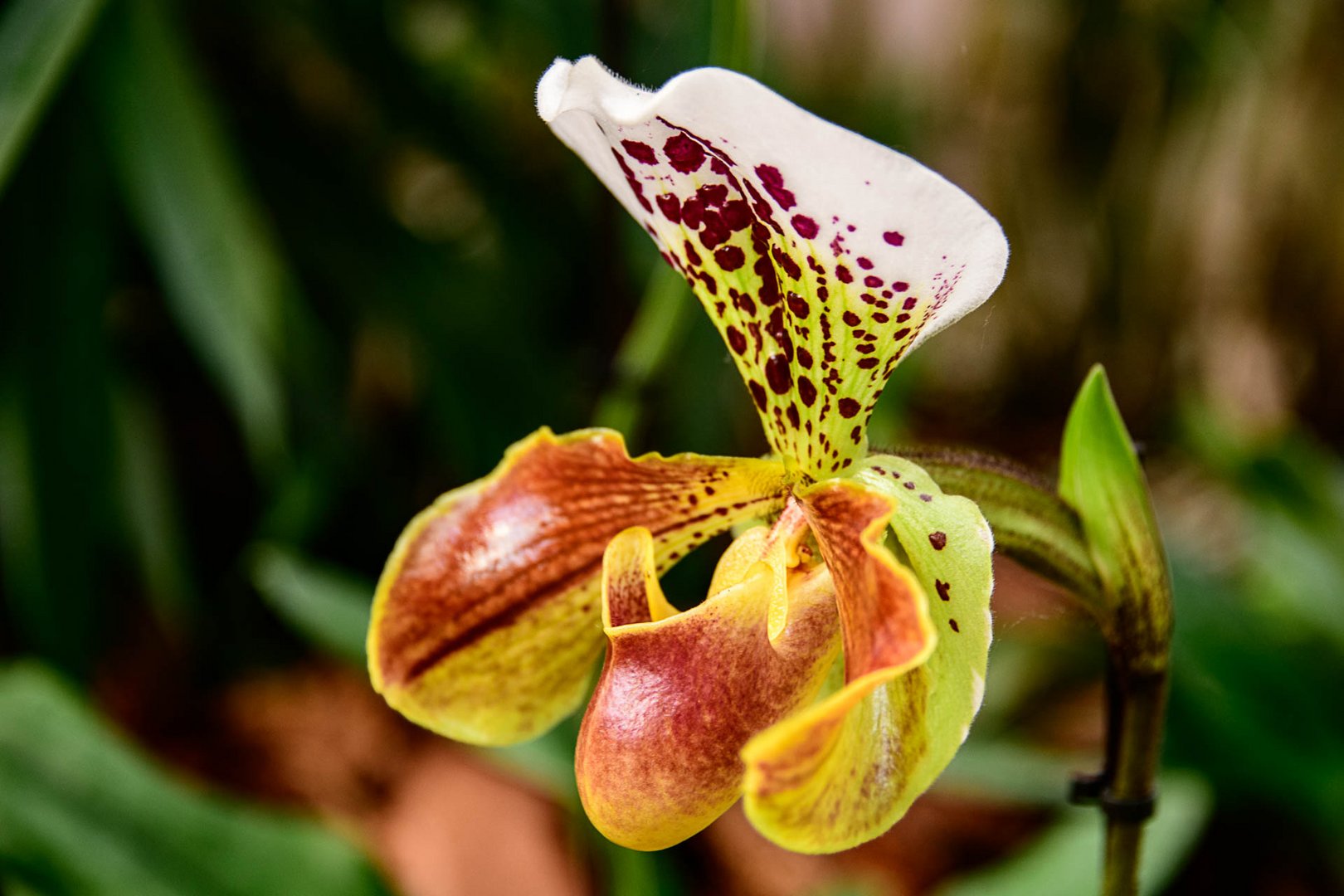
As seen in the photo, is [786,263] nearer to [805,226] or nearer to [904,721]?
[805,226]

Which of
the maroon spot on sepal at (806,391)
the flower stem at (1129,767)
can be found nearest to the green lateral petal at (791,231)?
the maroon spot on sepal at (806,391)

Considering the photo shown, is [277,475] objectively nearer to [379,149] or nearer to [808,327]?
[379,149]

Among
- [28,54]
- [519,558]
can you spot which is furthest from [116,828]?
[28,54]

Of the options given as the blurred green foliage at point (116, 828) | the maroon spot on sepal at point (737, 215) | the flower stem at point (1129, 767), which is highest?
the maroon spot on sepal at point (737, 215)

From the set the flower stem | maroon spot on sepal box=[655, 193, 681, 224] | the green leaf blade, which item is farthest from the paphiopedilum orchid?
the green leaf blade

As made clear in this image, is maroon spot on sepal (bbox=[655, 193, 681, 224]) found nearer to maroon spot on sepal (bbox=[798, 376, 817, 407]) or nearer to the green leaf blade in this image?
maroon spot on sepal (bbox=[798, 376, 817, 407])

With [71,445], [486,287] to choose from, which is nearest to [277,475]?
[71,445]

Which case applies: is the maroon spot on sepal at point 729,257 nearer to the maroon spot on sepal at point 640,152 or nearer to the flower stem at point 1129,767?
the maroon spot on sepal at point 640,152
